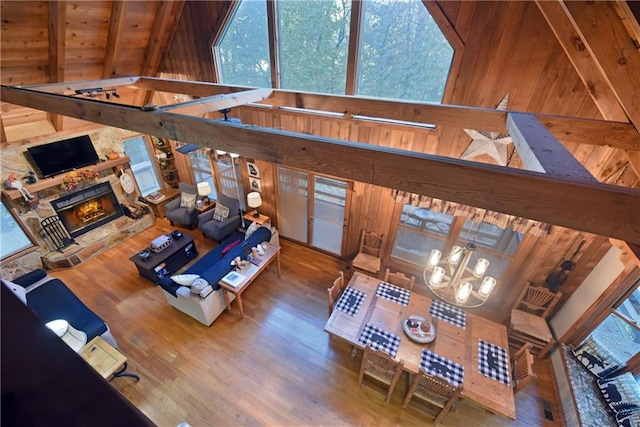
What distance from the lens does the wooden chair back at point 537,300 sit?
371 cm

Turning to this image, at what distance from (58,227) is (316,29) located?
5915 mm

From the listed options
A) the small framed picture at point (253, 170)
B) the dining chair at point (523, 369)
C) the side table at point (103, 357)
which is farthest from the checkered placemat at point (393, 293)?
the small framed picture at point (253, 170)

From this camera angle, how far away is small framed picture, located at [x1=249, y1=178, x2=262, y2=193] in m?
5.55

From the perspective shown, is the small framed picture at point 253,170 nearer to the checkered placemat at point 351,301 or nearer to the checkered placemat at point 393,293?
the checkered placemat at point 351,301

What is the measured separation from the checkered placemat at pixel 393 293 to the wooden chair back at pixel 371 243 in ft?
3.30

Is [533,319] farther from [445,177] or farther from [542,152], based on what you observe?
[445,177]

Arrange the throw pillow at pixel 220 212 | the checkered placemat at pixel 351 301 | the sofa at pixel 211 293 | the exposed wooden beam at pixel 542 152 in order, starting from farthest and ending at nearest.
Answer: the throw pillow at pixel 220 212, the sofa at pixel 211 293, the checkered placemat at pixel 351 301, the exposed wooden beam at pixel 542 152

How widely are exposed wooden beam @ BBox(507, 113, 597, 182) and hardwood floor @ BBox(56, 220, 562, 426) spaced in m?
3.11

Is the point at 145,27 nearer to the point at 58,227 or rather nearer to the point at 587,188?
the point at 58,227

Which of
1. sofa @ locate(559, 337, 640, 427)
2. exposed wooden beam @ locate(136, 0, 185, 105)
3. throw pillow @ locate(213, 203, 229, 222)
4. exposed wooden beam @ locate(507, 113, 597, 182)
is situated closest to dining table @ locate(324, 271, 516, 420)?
sofa @ locate(559, 337, 640, 427)

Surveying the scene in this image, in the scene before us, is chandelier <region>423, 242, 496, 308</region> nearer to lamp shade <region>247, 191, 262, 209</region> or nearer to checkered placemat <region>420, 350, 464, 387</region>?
checkered placemat <region>420, 350, 464, 387</region>

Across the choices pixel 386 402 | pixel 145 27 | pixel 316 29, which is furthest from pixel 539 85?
pixel 145 27

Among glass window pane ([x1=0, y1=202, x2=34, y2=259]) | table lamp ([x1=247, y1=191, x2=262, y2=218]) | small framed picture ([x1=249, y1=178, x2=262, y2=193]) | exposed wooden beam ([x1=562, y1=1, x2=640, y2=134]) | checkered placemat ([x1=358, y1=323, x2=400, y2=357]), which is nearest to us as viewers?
exposed wooden beam ([x1=562, y1=1, x2=640, y2=134])

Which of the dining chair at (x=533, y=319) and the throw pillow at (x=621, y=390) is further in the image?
the dining chair at (x=533, y=319)
